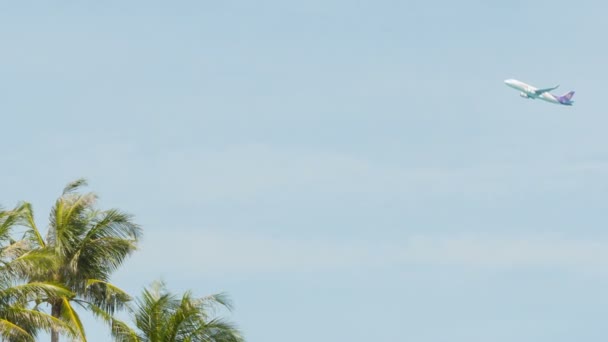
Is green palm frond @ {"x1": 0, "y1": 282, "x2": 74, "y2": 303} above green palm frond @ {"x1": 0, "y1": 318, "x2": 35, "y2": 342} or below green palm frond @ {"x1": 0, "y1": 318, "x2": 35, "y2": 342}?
above

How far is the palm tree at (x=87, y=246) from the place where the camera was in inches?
1592

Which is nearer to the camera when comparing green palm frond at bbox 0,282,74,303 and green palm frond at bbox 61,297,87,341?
green palm frond at bbox 0,282,74,303

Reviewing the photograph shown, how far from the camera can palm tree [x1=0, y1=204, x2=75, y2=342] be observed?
1332 inches

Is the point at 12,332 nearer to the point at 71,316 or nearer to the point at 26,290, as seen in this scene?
the point at 26,290

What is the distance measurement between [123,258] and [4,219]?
670cm

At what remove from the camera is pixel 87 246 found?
1612 inches

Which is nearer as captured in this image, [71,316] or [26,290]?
[26,290]

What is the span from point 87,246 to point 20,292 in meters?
7.03

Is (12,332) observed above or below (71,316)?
below

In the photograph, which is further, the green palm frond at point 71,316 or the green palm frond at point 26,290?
the green palm frond at point 71,316

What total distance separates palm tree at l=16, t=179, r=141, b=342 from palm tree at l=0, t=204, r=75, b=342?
4672 mm

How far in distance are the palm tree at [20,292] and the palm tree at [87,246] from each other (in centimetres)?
467

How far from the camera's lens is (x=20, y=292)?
111 ft

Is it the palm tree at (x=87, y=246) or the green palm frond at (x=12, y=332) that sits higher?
the palm tree at (x=87, y=246)
